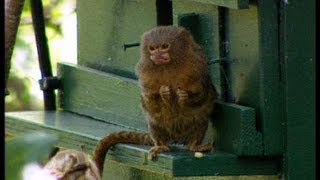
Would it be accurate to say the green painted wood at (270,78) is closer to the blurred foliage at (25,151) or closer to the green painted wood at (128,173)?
the green painted wood at (128,173)

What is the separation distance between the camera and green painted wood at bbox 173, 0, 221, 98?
3416 mm

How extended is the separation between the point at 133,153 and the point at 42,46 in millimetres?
1090

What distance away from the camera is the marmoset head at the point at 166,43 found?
11.0 ft

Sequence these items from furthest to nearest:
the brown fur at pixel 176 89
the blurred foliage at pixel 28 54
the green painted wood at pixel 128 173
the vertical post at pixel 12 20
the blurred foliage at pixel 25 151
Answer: the blurred foliage at pixel 28 54, the green painted wood at pixel 128 173, the brown fur at pixel 176 89, the vertical post at pixel 12 20, the blurred foliage at pixel 25 151

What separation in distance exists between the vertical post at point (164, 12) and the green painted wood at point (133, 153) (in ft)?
1.75

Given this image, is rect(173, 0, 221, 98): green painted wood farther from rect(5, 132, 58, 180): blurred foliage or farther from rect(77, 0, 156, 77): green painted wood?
rect(5, 132, 58, 180): blurred foliage

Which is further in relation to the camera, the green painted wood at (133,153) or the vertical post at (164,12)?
the vertical post at (164,12)

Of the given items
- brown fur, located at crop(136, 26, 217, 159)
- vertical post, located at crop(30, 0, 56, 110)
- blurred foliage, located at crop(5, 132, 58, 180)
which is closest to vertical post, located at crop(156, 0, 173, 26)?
brown fur, located at crop(136, 26, 217, 159)

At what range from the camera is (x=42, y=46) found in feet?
14.3

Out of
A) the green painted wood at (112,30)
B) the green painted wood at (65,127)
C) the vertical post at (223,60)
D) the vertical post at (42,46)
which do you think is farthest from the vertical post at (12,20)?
the vertical post at (42,46)
